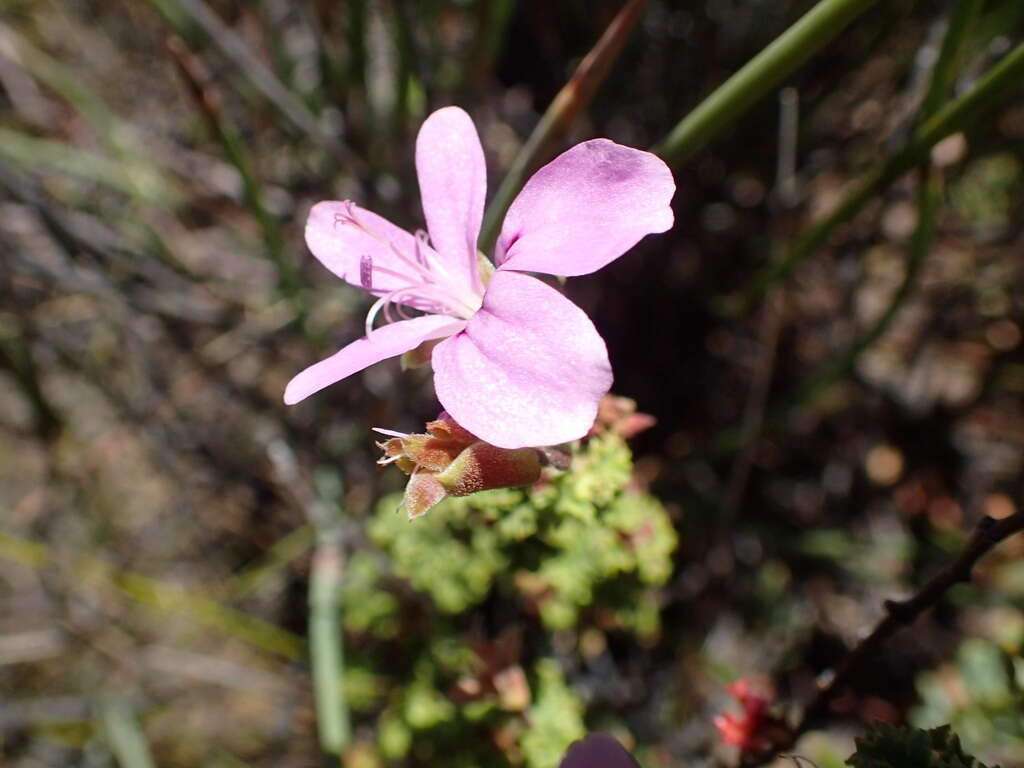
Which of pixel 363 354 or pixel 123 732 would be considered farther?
pixel 123 732

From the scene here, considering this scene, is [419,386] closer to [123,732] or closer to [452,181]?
[452,181]

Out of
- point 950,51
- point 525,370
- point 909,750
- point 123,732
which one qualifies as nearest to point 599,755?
point 909,750

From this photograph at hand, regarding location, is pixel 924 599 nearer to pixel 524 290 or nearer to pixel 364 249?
pixel 524 290

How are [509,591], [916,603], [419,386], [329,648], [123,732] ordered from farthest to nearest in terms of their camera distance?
[123,732]
[419,386]
[329,648]
[509,591]
[916,603]

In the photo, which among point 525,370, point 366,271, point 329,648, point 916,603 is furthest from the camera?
point 329,648

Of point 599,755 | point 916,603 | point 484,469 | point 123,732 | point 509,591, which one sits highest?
point 484,469

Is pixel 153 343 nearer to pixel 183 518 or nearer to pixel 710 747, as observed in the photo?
pixel 183 518

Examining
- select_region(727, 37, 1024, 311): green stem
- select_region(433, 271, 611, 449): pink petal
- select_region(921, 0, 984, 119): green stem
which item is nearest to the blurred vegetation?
select_region(727, 37, 1024, 311): green stem

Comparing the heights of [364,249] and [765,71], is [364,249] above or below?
below
